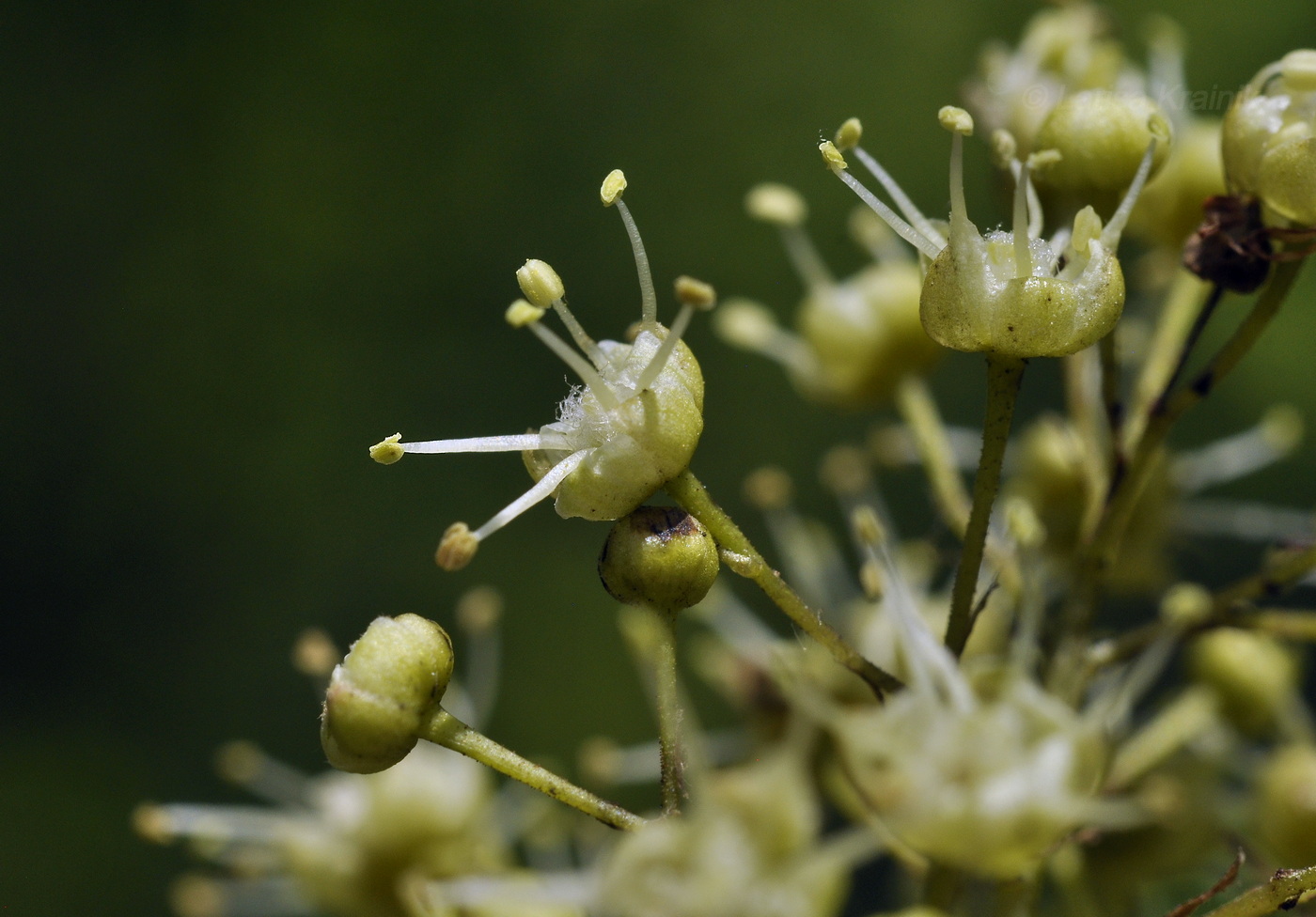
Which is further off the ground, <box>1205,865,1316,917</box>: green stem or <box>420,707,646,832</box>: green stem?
<box>420,707,646,832</box>: green stem

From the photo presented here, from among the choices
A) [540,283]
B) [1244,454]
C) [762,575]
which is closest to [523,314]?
[540,283]

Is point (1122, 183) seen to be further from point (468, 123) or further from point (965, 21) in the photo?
point (468, 123)

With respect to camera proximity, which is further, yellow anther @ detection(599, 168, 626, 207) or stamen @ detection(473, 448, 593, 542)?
yellow anther @ detection(599, 168, 626, 207)

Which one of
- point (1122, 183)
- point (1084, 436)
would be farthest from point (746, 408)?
point (1122, 183)

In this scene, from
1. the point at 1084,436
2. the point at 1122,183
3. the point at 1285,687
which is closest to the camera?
the point at 1122,183

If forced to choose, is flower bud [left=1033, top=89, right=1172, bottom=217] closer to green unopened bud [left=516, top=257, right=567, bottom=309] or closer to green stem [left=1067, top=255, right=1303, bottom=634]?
green stem [left=1067, top=255, right=1303, bottom=634]

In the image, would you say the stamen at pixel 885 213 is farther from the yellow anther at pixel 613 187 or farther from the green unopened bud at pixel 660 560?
the green unopened bud at pixel 660 560

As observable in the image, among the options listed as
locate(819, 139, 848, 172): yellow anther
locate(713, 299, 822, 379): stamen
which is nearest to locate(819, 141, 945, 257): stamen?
locate(819, 139, 848, 172): yellow anther
